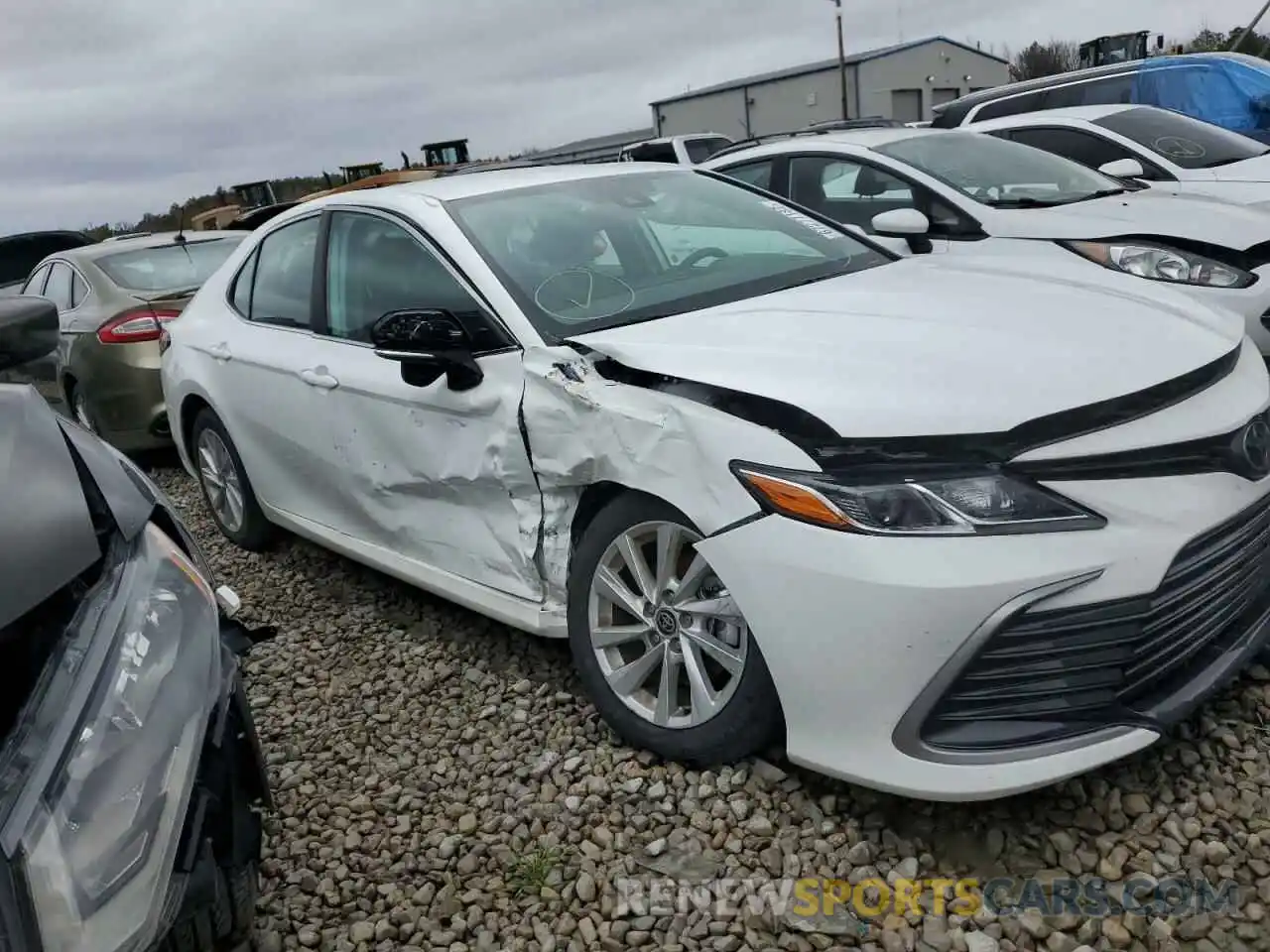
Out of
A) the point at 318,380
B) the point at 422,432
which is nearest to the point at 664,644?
the point at 422,432

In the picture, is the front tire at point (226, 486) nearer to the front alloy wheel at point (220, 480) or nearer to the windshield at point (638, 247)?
the front alloy wheel at point (220, 480)

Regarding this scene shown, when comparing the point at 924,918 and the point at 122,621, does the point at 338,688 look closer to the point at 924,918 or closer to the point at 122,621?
the point at 122,621

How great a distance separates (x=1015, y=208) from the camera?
18.2 feet

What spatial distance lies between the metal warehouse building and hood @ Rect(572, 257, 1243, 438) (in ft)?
110

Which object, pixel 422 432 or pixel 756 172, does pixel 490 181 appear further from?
pixel 756 172

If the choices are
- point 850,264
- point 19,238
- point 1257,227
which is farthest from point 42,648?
point 19,238

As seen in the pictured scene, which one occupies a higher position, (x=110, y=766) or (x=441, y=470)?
(x=110, y=766)

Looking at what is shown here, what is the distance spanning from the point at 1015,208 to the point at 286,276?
3.65 meters

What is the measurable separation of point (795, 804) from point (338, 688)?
5.59 feet

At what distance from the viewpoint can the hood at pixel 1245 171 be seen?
6730 millimetres

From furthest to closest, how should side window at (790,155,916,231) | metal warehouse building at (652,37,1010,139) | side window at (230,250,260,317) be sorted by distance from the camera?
1. metal warehouse building at (652,37,1010,139)
2. side window at (790,155,916,231)
3. side window at (230,250,260,317)

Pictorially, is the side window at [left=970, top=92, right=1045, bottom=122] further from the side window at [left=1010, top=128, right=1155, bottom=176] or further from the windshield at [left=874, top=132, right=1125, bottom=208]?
the windshield at [left=874, top=132, right=1125, bottom=208]

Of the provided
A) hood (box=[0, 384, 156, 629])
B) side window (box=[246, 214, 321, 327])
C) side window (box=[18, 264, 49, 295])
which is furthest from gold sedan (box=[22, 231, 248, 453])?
hood (box=[0, 384, 156, 629])

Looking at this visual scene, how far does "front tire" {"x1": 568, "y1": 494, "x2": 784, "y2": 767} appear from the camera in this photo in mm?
2508
